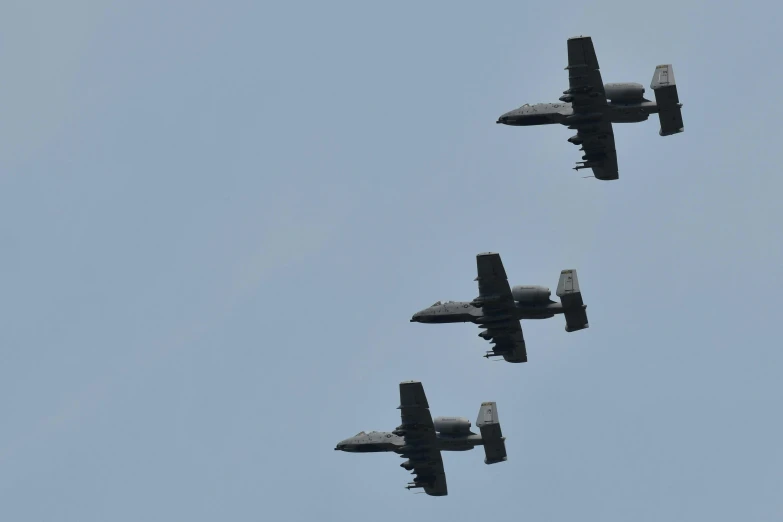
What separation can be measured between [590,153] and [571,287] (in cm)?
1417

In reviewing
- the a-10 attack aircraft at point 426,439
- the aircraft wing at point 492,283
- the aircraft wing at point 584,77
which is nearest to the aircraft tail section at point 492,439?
the a-10 attack aircraft at point 426,439

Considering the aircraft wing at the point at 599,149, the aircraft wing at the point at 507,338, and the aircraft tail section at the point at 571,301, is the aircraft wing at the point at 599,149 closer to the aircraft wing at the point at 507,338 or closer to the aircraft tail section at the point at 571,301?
the aircraft tail section at the point at 571,301

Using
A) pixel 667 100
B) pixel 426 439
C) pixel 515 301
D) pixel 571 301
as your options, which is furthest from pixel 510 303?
pixel 667 100

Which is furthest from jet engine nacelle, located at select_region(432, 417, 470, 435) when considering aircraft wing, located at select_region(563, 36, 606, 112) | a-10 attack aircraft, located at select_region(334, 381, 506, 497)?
aircraft wing, located at select_region(563, 36, 606, 112)

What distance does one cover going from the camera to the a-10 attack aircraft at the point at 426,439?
173 m

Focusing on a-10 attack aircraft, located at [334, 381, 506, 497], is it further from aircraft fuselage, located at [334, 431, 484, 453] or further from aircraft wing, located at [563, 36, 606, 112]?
aircraft wing, located at [563, 36, 606, 112]

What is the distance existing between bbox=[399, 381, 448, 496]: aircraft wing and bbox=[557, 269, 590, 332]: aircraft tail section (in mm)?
16393

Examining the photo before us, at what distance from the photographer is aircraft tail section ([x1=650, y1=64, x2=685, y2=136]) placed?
165875mm

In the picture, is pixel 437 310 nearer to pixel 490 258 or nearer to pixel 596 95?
pixel 490 258

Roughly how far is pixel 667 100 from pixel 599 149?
9.49 m

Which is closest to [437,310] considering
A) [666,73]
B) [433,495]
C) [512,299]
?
[512,299]

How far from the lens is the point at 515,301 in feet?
558

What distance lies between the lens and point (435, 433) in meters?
176

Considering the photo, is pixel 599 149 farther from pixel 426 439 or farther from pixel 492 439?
pixel 426 439
